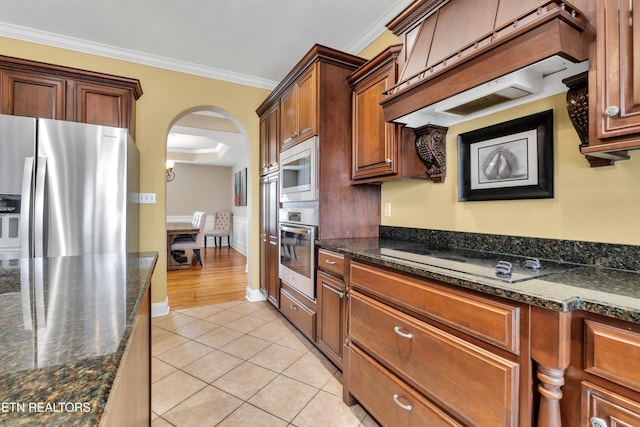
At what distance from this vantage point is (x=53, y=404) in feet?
1.04

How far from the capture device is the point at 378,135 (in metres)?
2.02

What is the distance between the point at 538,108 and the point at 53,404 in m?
1.89

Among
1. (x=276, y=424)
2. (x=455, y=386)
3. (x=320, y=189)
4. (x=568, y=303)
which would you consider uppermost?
(x=320, y=189)

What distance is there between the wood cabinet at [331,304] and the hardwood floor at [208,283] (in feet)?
5.94

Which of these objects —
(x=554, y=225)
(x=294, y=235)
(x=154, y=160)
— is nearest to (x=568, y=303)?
(x=554, y=225)

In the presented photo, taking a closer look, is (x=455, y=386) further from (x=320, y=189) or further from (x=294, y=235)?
(x=294, y=235)

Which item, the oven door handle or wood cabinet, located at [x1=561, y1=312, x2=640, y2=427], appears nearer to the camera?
wood cabinet, located at [x1=561, y1=312, x2=640, y2=427]

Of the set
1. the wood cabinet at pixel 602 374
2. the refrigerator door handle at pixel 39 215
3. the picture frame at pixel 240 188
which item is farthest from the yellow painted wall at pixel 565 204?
the picture frame at pixel 240 188

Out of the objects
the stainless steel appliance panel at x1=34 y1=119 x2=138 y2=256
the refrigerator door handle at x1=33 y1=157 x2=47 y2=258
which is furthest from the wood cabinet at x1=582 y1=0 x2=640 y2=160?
the refrigerator door handle at x1=33 y1=157 x2=47 y2=258

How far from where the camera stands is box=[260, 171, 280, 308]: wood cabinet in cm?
300

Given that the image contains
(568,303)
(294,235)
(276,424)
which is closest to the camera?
(568,303)

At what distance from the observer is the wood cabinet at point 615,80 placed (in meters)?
0.91

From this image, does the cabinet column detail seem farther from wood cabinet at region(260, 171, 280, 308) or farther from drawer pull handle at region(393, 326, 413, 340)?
wood cabinet at region(260, 171, 280, 308)

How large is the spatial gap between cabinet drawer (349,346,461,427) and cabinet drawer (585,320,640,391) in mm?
523
